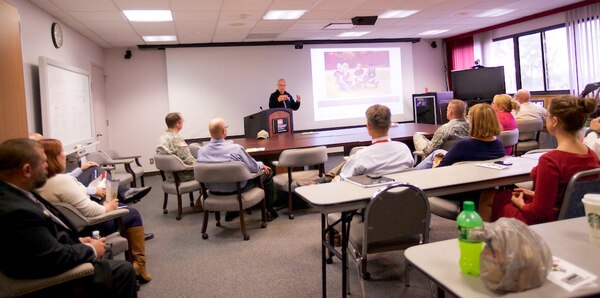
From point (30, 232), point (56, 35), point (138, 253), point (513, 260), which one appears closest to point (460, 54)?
point (56, 35)

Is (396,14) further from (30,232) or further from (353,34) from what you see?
(30,232)

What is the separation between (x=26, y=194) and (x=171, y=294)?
4.19ft

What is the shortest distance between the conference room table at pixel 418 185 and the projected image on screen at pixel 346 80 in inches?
250

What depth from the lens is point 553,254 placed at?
51.1 inches

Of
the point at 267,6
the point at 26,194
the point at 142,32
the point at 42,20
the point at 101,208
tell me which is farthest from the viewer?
the point at 142,32

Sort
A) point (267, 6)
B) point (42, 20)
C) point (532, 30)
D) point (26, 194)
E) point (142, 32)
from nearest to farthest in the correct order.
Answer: point (26, 194)
point (42, 20)
point (267, 6)
point (142, 32)
point (532, 30)

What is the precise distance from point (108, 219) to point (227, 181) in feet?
Result: 4.02

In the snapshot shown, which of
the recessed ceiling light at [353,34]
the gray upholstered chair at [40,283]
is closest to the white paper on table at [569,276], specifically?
the gray upholstered chair at [40,283]

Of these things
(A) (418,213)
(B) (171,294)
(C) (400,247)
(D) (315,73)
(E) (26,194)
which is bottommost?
(B) (171,294)

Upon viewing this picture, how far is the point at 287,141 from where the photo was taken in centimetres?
499

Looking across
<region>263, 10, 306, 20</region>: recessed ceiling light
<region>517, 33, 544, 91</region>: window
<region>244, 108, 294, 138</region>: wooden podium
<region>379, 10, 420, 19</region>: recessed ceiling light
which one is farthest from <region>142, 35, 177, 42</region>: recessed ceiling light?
<region>517, 33, 544, 91</region>: window

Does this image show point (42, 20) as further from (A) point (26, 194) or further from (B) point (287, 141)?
(A) point (26, 194)

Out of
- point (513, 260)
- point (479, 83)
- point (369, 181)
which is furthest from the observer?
point (479, 83)

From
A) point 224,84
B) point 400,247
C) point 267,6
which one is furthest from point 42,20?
point 400,247
